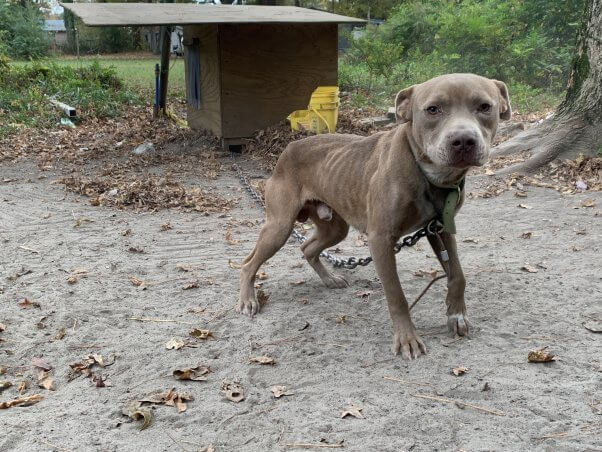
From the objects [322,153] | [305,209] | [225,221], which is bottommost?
[225,221]

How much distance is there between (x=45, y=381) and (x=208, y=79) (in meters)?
8.11

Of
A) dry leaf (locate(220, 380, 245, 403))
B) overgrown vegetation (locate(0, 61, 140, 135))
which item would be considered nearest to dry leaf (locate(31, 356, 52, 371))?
dry leaf (locate(220, 380, 245, 403))

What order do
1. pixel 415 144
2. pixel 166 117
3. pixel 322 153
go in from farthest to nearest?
pixel 166 117, pixel 322 153, pixel 415 144

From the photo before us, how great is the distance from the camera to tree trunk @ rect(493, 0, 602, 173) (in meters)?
7.41

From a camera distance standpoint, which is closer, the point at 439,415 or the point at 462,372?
the point at 439,415

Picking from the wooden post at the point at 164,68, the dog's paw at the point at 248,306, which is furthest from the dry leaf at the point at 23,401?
the wooden post at the point at 164,68

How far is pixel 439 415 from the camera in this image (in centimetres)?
307

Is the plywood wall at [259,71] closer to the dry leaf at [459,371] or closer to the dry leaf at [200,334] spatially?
the dry leaf at [200,334]

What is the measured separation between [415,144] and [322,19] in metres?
7.23

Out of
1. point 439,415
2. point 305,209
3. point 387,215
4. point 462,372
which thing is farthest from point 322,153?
point 439,415

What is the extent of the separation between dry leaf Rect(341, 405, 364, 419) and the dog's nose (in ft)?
4.47

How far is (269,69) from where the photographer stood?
10852mm

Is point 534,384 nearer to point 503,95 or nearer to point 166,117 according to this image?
point 503,95

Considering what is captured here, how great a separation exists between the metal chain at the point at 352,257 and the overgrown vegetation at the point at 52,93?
21.6 feet
